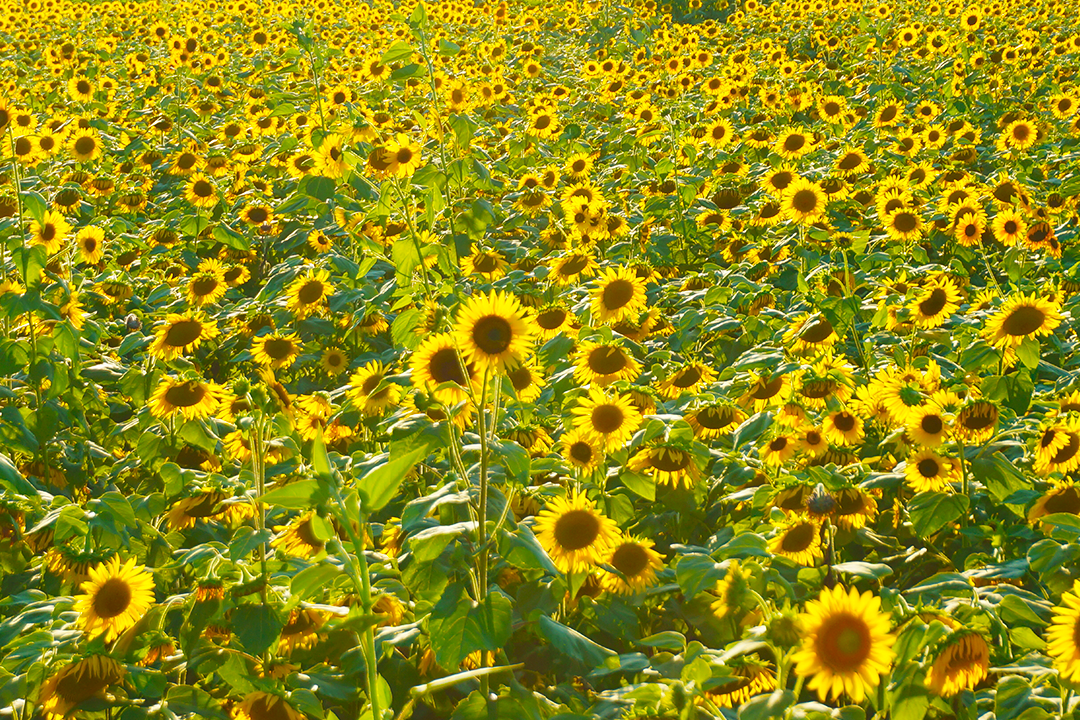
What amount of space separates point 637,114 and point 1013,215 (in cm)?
440

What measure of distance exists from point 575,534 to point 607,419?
0.59 m

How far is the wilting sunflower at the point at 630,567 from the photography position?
8.11ft

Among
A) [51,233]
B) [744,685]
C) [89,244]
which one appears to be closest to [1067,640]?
→ [744,685]

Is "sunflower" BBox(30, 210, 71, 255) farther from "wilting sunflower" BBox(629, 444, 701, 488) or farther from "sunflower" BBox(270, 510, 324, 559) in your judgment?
"wilting sunflower" BBox(629, 444, 701, 488)

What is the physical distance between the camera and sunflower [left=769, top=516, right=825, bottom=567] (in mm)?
2527

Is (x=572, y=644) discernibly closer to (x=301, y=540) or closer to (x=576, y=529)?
(x=576, y=529)

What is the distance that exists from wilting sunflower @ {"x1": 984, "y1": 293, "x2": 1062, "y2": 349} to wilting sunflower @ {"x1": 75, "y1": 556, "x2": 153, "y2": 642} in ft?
9.82

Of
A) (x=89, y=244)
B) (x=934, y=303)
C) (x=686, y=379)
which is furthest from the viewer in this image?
(x=89, y=244)

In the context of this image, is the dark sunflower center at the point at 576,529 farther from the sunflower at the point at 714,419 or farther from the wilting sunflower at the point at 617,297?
the wilting sunflower at the point at 617,297

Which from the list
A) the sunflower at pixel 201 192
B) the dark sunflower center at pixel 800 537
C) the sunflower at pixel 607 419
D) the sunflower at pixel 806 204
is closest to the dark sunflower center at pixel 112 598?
the sunflower at pixel 607 419

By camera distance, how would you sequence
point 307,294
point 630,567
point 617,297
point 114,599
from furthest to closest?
point 307,294, point 617,297, point 630,567, point 114,599

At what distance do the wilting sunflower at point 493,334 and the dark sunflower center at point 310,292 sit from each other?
2.47 m

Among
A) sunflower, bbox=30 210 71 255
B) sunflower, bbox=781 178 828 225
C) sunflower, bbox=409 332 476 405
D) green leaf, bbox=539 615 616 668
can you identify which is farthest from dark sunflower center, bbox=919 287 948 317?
sunflower, bbox=30 210 71 255

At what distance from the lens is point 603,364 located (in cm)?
327
